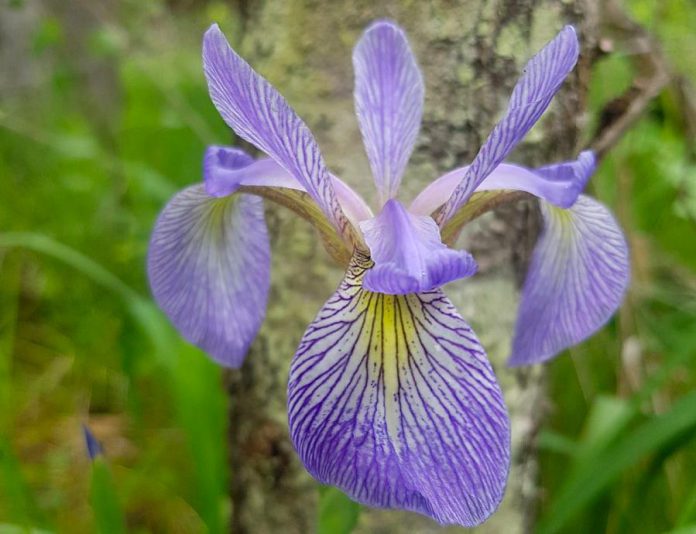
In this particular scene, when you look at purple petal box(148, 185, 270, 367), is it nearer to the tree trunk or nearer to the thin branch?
the tree trunk

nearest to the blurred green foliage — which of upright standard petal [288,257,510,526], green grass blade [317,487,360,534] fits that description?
green grass blade [317,487,360,534]

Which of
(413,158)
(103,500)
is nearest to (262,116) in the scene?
(413,158)

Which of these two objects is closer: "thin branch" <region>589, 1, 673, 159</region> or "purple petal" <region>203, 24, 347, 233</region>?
"purple petal" <region>203, 24, 347, 233</region>

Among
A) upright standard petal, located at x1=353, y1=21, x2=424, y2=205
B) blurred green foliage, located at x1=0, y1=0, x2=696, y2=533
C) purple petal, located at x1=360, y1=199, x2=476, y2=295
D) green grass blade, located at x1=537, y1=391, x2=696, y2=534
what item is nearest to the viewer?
Result: purple petal, located at x1=360, y1=199, x2=476, y2=295

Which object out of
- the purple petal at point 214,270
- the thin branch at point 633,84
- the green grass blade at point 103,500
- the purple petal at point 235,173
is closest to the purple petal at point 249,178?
the purple petal at point 235,173

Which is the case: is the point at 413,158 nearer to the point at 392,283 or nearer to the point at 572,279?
the point at 572,279

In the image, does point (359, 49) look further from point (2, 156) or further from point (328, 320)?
point (2, 156)
